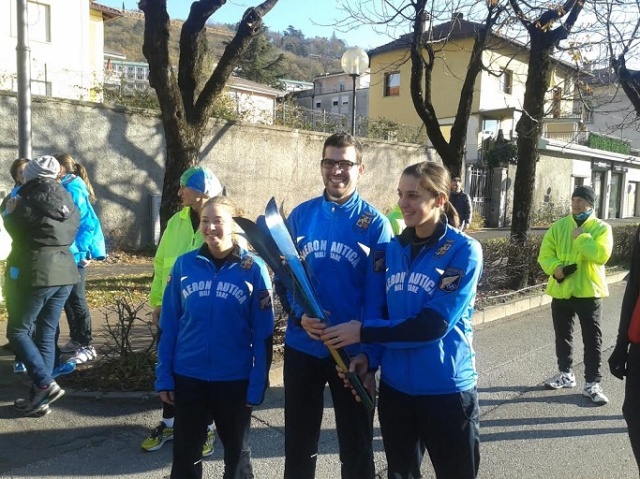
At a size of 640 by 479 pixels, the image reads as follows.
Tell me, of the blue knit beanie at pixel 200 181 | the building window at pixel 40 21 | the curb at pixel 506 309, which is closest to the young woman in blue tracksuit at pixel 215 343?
the blue knit beanie at pixel 200 181

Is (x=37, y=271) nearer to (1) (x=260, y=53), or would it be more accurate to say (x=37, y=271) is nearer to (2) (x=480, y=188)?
(2) (x=480, y=188)

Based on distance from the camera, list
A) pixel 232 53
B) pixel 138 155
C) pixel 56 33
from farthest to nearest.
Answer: pixel 56 33 → pixel 138 155 → pixel 232 53

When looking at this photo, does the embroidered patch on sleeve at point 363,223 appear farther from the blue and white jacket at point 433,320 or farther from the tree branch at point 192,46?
the tree branch at point 192,46

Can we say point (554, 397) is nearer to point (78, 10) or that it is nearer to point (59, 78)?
point (59, 78)

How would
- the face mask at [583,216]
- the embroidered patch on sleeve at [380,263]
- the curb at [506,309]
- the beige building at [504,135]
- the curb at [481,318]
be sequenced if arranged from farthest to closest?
the beige building at [504,135]
the curb at [506,309]
the face mask at [583,216]
the curb at [481,318]
the embroidered patch on sleeve at [380,263]

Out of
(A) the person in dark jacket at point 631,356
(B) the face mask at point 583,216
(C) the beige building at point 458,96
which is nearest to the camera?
(A) the person in dark jacket at point 631,356

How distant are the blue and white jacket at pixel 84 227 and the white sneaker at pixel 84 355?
88 cm

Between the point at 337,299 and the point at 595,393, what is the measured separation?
11.1 ft

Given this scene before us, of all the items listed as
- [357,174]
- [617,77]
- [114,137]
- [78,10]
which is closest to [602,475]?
[357,174]

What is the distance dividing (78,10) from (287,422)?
28.6m

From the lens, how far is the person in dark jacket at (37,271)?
420 cm

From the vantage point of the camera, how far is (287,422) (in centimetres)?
288

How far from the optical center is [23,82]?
7.92 metres

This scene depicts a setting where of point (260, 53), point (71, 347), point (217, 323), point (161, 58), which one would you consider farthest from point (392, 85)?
point (217, 323)
